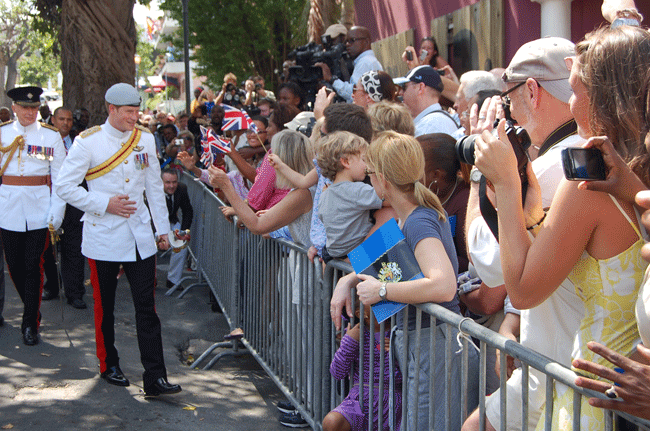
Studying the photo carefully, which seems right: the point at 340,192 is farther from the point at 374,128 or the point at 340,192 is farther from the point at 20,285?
the point at 20,285

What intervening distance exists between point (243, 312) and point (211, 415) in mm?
1219

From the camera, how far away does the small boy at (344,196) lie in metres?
3.68

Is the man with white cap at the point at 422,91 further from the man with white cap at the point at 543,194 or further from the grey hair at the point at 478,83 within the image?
the man with white cap at the point at 543,194

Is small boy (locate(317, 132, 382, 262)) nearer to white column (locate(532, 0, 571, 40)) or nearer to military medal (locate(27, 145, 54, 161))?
white column (locate(532, 0, 571, 40))

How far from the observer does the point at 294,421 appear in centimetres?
460

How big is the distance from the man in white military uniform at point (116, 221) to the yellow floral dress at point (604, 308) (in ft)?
12.2

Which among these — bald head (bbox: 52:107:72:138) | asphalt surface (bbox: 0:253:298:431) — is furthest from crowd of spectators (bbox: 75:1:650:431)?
bald head (bbox: 52:107:72:138)

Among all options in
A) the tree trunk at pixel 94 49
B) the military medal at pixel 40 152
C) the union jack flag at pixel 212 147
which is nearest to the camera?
the union jack flag at pixel 212 147

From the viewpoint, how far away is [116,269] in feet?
17.7

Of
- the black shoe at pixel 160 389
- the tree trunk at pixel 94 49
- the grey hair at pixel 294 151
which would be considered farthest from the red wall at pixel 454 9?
→ the tree trunk at pixel 94 49

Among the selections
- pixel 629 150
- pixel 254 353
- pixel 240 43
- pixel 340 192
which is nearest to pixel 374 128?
pixel 340 192

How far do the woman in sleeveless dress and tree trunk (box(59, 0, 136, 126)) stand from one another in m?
10.5

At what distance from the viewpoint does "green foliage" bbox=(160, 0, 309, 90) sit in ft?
75.2

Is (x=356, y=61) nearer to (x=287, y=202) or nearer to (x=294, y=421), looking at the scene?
(x=287, y=202)
